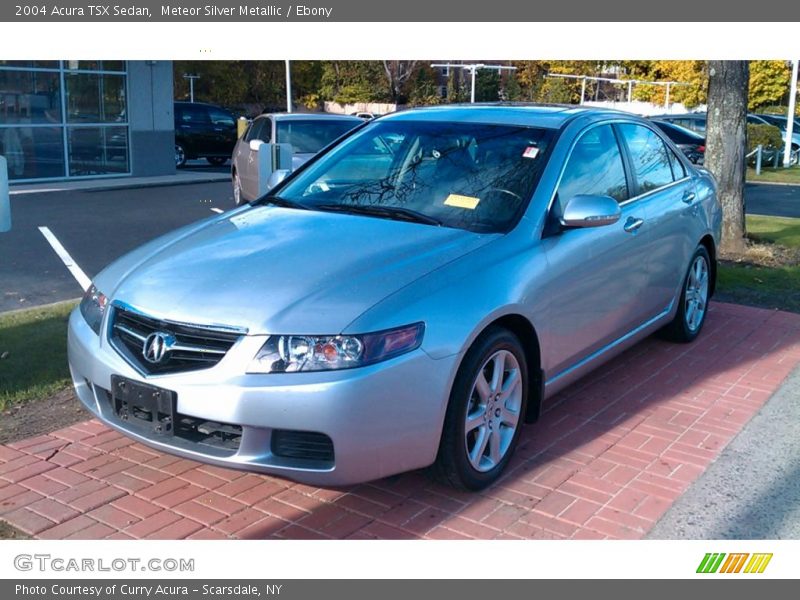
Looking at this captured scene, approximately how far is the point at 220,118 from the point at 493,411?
21896 mm

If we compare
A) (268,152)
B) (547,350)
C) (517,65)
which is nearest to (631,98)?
(517,65)

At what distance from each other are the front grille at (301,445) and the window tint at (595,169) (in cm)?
201

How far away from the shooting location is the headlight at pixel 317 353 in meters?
3.47

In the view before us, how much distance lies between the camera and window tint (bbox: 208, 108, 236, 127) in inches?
957

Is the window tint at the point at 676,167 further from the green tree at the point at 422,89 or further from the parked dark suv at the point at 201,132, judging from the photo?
the green tree at the point at 422,89

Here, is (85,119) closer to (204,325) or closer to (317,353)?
(204,325)

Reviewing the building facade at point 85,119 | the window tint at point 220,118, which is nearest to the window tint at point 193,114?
the window tint at point 220,118

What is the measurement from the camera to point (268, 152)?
336 inches

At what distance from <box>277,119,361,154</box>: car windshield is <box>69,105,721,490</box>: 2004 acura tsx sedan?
706 cm

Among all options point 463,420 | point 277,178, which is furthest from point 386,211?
point 277,178

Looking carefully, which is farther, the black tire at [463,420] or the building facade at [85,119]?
the building facade at [85,119]

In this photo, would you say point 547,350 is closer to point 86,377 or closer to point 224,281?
point 224,281

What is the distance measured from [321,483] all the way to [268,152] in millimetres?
5555

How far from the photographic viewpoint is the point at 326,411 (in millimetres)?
3408
